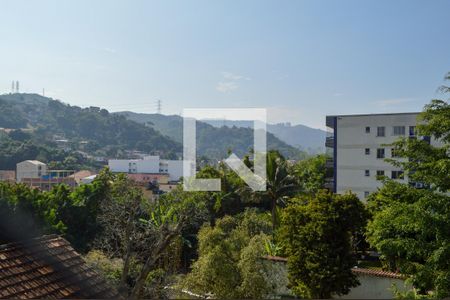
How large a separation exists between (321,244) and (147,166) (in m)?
65.6

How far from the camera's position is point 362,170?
2667cm

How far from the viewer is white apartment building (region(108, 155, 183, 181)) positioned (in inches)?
2808

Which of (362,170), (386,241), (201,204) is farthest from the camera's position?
(362,170)

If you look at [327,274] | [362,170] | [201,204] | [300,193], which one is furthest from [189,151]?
[362,170]

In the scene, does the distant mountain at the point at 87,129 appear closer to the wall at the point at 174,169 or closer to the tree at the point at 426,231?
the wall at the point at 174,169

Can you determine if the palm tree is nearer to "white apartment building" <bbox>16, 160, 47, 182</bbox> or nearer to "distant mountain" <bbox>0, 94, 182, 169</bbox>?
"white apartment building" <bbox>16, 160, 47, 182</bbox>

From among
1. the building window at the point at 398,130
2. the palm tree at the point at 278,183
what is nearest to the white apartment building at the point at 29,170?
the building window at the point at 398,130

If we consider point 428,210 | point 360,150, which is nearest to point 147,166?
point 360,150

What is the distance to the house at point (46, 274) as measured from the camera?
4492mm

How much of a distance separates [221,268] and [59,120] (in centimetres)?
10018

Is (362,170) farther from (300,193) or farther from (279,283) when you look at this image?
(279,283)

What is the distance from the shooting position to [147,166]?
72438mm

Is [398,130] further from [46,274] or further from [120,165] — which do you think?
[120,165]

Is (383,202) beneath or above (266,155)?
beneath
